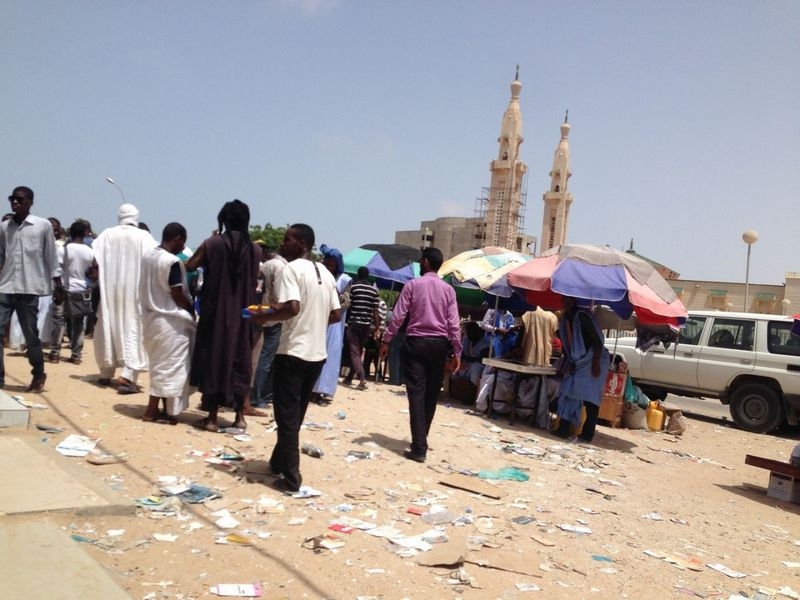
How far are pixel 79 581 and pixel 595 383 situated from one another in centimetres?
653

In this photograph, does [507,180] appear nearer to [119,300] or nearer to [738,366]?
[738,366]

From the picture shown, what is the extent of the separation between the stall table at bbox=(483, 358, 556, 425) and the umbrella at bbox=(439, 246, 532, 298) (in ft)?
3.49

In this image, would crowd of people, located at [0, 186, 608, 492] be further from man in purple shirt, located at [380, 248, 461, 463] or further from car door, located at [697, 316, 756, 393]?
car door, located at [697, 316, 756, 393]

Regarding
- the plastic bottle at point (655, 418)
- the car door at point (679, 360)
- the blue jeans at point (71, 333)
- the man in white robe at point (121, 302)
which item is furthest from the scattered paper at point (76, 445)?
the car door at point (679, 360)

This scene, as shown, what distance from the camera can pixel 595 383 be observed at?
821 centimetres

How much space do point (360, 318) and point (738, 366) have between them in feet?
21.0

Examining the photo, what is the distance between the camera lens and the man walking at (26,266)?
5961 mm

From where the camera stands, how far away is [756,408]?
11078 mm

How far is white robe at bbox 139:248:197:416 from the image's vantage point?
18.6ft

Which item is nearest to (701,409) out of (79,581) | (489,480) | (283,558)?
(489,480)

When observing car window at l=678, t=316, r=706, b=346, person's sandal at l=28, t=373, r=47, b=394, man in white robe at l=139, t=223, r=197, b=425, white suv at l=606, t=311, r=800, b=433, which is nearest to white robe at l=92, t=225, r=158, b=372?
person's sandal at l=28, t=373, r=47, b=394

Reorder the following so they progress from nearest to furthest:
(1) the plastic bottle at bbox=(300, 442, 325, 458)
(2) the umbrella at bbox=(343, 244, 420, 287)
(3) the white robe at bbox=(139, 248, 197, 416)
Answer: (1) the plastic bottle at bbox=(300, 442, 325, 458) < (3) the white robe at bbox=(139, 248, 197, 416) < (2) the umbrella at bbox=(343, 244, 420, 287)

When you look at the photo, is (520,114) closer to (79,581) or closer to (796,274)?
(796,274)

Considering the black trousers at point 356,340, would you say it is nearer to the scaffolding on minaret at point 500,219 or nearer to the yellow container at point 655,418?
the yellow container at point 655,418
